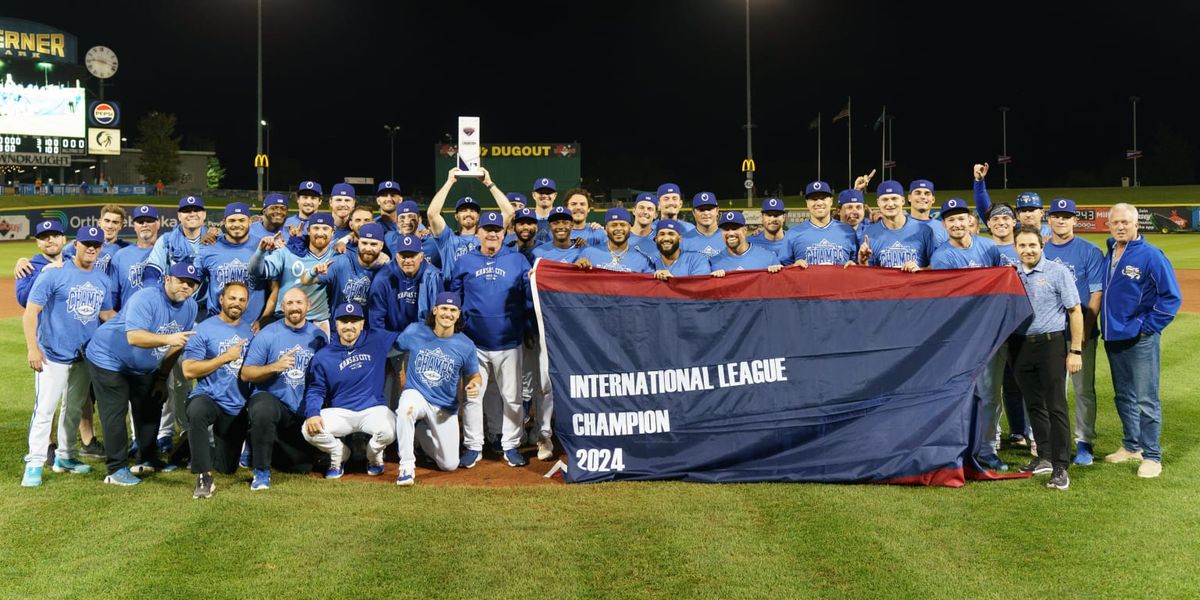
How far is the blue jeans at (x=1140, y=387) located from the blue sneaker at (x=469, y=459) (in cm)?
512

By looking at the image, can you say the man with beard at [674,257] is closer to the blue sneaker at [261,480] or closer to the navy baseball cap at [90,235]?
the blue sneaker at [261,480]

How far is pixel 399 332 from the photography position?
7.49 metres

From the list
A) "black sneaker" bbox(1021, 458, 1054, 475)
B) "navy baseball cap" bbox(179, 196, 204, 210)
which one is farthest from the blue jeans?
"navy baseball cap" bbox(179, 196, 204, 210)

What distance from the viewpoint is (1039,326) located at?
21.5 ft

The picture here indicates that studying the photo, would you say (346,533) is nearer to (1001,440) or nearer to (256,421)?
(256,421)

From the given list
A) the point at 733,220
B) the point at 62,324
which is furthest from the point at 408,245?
the point at 733,220

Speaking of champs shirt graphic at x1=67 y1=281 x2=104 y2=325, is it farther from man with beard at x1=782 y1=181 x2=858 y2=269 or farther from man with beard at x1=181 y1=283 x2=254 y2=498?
man with beard at x1=782 y1=181 x2=858 y2=269

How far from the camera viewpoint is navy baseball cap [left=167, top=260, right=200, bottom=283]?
677cm

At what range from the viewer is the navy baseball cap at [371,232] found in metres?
7.46

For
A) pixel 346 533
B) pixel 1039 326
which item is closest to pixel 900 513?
pixel 1039 326

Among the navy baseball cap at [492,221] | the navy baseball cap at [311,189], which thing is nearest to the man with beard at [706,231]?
the navy baseball cap at [492,221]

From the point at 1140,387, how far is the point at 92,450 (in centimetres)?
873

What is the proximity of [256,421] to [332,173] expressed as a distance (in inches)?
4672

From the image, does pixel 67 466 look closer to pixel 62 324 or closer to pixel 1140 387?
pixel 62 324
